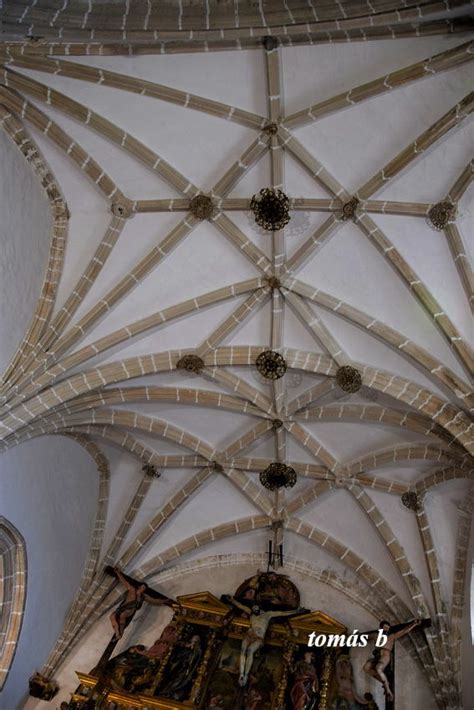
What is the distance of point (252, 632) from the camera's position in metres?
12.4

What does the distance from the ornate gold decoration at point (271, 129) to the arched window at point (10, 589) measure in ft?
24.9

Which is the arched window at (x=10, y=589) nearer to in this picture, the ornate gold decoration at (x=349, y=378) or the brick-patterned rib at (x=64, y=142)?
the brick-patterned rib at (x=64, y=142)

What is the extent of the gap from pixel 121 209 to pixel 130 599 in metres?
7.26

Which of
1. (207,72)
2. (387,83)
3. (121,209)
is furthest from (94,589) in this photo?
(387,83)

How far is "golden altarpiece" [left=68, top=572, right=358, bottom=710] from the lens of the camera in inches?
453

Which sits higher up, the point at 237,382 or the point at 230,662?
the point at 237,382

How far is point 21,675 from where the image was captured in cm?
1218

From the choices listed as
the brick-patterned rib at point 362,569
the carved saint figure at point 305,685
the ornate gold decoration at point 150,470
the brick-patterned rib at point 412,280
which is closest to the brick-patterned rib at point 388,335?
the brick-patterned rib at point 412,280

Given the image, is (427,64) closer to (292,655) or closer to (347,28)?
(347,28)

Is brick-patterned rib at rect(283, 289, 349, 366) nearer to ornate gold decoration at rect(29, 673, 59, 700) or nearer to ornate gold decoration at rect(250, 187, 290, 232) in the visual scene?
ornate gold decoration at rect(250, 187, 290, 232)

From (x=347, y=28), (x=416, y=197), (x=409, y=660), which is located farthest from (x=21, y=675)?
(x=347, y=28)

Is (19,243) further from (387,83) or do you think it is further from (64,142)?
(387,83)

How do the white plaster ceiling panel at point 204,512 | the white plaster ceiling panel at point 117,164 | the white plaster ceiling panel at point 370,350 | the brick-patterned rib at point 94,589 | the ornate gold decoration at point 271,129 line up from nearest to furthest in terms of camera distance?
the ornate gold decoration at point 271,129, the white plaster ceiling panel at point 117,164, the white plaster ceiling panel at point 370,350, the brick-patterned rib at point 94,589, the white plaster ceiling panel at point 204,512

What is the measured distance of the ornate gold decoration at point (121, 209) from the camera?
1149 cm
